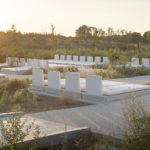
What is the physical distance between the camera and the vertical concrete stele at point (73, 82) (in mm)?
8586

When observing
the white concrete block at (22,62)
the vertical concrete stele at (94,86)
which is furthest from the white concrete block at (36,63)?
the vertical concrete stele at (94,86)

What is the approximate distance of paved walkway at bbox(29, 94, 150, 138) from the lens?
17.7 ft

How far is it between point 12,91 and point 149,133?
627cm

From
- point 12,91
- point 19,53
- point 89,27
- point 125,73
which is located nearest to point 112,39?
point 89,27

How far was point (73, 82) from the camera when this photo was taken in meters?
8.70

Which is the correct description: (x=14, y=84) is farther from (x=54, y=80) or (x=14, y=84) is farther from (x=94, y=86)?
(x=94, y=86)

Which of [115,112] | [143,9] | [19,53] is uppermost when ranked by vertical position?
[143,9]

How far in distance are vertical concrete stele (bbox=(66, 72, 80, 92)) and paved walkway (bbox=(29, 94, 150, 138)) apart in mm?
1132

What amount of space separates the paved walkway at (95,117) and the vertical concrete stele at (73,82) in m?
1.13

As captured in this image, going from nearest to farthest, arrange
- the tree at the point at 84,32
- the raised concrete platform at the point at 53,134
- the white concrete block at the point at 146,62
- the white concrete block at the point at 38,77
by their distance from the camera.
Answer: the raised concrete platform at the point at 53,134, the white concrete block at the point at 38,77, the white concrete block at the point at 146,62, the tree at the point at 84,32

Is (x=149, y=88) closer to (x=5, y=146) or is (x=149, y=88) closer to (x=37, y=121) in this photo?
(x=37, y=121)

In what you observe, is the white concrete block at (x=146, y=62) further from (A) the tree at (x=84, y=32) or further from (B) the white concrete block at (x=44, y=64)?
(A) the tree at (x=84, y=32)

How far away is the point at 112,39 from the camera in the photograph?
4853 centimetres

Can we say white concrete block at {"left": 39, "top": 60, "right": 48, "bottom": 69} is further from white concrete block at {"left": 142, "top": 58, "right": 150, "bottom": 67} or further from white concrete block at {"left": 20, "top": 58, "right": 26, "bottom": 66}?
white concrete block at {"left": 142, "top": 58, "right": 150, "bottom": 67}
